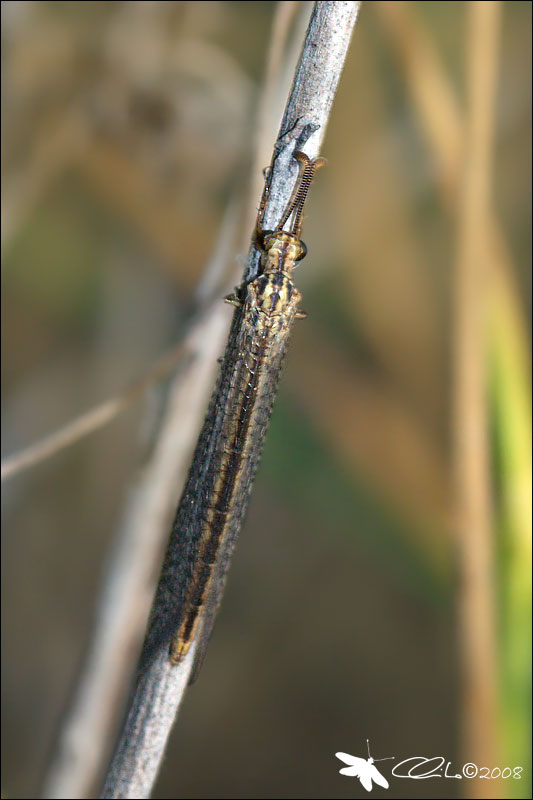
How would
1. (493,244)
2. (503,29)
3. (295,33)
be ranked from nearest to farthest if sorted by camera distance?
(295,33) < (493,244) < (503,29)

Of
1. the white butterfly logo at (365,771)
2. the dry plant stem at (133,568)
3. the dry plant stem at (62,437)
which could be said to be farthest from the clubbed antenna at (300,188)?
the white butterfly logo at (365,771)

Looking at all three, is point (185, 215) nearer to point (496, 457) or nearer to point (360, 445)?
point (360, 445)

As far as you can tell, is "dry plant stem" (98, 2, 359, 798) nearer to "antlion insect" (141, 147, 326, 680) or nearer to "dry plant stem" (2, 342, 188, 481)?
"antlion insect" (141, 147, 326, 680)

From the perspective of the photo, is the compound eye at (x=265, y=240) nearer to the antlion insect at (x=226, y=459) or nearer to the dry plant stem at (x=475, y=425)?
the antlion insect at (x=226, y=459)

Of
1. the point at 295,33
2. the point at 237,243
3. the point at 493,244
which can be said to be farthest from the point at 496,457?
the point at 295,33

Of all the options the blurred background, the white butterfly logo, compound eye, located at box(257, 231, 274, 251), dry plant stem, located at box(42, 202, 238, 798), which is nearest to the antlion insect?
compound eye, located at box(257, 231, 274, 251)

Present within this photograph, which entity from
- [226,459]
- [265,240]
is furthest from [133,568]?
[265,240]

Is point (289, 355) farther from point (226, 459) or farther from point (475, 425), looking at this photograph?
point (226, 459)

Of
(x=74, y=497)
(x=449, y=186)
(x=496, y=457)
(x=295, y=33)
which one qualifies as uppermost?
(x=449, y=186)
